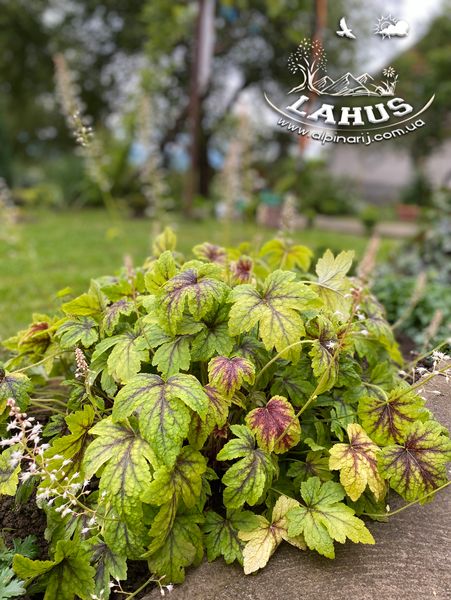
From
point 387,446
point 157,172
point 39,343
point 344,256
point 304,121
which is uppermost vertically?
point 304,121

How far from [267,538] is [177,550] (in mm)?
229

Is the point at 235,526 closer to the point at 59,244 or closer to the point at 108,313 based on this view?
the point at 108,313

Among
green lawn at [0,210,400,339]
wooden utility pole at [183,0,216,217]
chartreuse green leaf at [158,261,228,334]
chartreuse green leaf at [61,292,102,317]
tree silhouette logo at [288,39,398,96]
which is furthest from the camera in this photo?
wooden utility pole at [183,0,216,217]

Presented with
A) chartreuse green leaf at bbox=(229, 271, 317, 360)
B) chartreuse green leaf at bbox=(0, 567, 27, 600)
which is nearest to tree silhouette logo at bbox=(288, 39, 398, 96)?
chartreuse green leaf at bbox=(229, 271, 317, 360)

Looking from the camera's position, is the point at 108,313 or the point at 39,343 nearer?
the point at 108,313

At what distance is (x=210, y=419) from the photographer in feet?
4.37

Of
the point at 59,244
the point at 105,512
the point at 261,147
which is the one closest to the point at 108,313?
the point at 105,512

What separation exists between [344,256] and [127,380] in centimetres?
81

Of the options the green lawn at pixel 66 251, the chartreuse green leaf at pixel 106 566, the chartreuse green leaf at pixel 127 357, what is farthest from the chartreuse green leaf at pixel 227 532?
the green lawn at pixel 66 251

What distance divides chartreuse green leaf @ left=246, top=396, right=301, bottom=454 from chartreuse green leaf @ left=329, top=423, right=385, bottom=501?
4.5 inches

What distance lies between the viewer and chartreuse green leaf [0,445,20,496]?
52.4 inches

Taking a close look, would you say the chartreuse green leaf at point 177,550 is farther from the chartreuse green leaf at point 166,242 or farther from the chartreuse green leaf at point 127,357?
the chartreuse green leaf at point 166,242

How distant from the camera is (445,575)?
4.30 feet

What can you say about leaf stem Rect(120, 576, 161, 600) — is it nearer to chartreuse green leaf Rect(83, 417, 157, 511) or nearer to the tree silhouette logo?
chartreuse green leaf Rect(83, 417, 157, 511)
